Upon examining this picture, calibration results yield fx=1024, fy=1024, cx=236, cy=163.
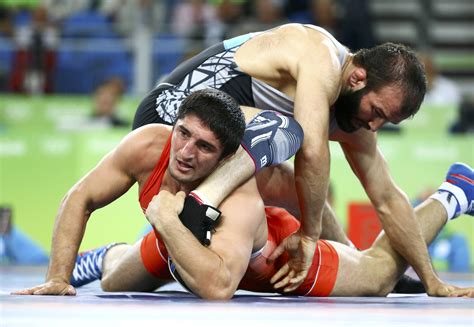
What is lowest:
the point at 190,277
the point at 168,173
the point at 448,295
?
the point at 448,295

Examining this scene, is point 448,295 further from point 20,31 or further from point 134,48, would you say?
point 20,31

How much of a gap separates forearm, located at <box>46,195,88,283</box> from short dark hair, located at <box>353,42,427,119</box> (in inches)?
45.4

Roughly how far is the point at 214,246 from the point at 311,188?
556mm

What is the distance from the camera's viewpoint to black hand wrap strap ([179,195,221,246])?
321 cm

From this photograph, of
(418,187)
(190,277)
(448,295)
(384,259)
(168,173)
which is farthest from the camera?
(418,187)

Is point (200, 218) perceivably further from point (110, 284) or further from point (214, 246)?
point (110, 284)

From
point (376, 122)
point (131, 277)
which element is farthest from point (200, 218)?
point (376, 122)

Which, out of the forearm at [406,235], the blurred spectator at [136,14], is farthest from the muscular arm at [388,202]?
the blurred spectator at [136,14]

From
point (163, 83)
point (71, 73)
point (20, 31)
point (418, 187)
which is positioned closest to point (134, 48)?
point (71, 73)

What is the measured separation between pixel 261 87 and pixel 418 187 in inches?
111

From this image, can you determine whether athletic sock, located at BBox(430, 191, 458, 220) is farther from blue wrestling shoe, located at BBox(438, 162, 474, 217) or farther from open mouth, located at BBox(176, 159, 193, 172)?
open mouth, located at BBox(176, 159, 193, 172)

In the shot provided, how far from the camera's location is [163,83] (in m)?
4.11

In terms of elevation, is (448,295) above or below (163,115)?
below

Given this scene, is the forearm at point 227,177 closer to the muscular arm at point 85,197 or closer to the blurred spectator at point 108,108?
the muscular arm at point 85,197
